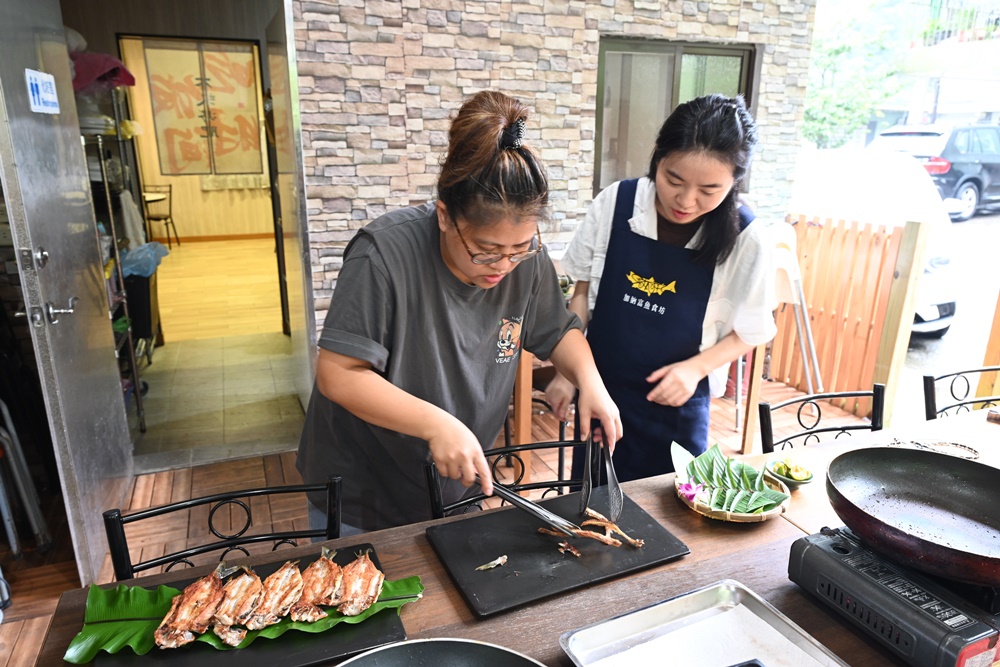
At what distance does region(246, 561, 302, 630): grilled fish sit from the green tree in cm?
554

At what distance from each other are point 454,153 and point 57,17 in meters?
2.32

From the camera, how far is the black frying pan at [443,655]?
818 millimetres

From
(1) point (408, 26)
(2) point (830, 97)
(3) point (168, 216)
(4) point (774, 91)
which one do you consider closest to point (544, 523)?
(1) point (408, 26)

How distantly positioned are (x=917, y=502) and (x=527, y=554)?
2.10ft

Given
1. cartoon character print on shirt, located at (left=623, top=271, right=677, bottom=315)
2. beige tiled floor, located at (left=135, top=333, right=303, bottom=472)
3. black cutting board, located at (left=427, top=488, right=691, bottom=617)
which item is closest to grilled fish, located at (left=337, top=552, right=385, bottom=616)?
black cutting board, located at (left=427, top=488, right=691, bottom=617)

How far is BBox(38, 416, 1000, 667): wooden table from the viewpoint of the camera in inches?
35.8

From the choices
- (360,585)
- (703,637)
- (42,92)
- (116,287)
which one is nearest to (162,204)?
(116,287)

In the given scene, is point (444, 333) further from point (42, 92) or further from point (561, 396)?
point (42, 92)

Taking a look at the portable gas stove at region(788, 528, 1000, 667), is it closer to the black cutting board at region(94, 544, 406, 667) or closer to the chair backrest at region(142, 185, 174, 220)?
the black cutting board at region(94, 544, 406, 667)

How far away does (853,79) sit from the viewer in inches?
230

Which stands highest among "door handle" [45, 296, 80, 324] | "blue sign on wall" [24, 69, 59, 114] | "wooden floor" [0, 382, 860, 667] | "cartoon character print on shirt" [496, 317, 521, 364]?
"blue sign on wall" [24, 69, 59, 114]

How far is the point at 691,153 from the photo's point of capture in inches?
58.4

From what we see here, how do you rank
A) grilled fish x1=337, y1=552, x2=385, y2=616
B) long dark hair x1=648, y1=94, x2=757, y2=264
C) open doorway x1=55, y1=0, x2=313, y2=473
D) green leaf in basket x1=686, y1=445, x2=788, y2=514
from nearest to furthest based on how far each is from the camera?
grilled fish x1=337, y1=552, x2=385, y2=616, green leaf in basket x1=686, y1=445, x2=788, y2=514, long dark hair x1=648, y1=94, x2=757, y2=264, open doorway x1=55, y1=0, x2=313, y2=473

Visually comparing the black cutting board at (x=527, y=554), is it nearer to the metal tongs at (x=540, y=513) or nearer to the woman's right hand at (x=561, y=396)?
the metal tongs at (x=540, y=513)
